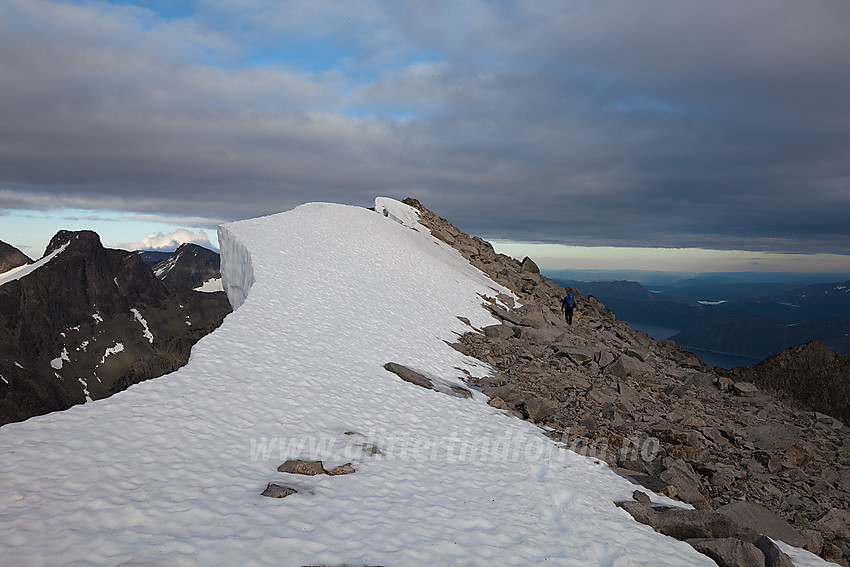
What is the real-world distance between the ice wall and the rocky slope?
3408 centimetres

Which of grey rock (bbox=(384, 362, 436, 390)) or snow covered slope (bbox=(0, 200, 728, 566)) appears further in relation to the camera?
grey rock (bbox=(384, 362, 436, 390))

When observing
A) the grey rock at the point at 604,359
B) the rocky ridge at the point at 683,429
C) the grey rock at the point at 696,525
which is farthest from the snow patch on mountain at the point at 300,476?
the grey rock at the point at 604,359

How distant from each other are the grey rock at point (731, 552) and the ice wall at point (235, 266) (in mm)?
20885

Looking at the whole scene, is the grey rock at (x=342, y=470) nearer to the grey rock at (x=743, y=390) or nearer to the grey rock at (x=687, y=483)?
the grey rock at (x=687, y=483)

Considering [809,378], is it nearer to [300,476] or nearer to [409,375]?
[409,375]

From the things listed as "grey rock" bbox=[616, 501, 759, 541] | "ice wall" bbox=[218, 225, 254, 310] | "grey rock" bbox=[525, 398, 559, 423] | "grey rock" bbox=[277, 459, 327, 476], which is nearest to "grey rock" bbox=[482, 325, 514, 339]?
"grey rock" bbox=[525, 398, 559, 423]

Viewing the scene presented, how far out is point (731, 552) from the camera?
29.0 feet

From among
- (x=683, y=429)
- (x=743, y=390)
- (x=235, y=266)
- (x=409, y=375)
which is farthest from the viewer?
(x=235, y=266)

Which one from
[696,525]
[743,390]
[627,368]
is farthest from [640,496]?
[743,390]

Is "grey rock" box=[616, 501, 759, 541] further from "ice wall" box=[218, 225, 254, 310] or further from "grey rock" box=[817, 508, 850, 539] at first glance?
"ice wall" box=[218, 225, 254, 310]

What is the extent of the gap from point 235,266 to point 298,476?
22619 millimetres

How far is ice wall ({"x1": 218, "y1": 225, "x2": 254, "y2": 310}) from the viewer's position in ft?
87.4

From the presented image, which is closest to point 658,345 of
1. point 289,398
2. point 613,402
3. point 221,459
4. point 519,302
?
point 519,302

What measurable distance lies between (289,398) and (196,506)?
18.1 ft
